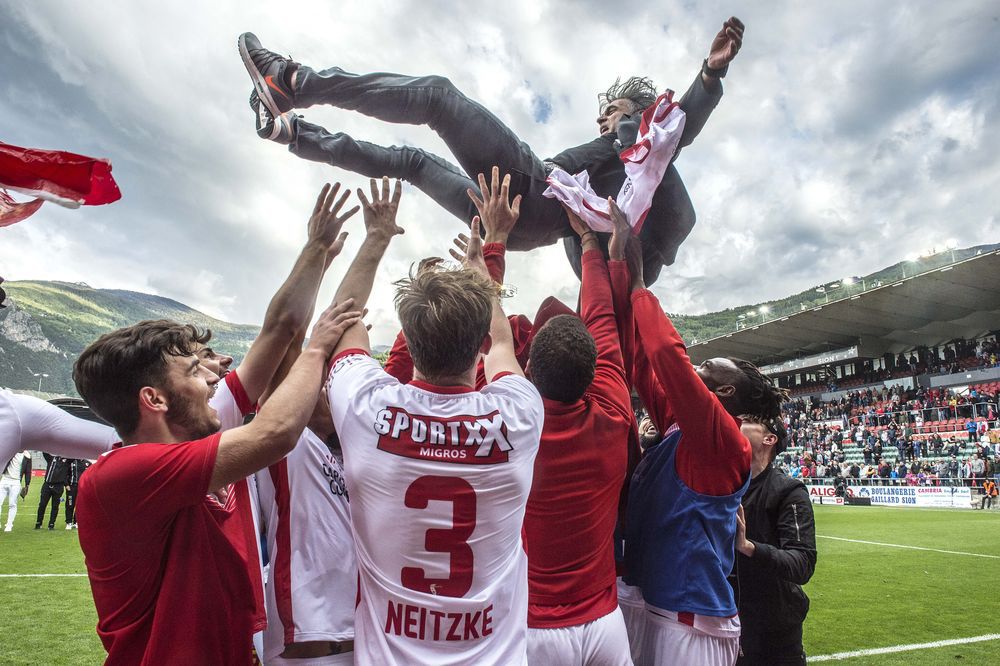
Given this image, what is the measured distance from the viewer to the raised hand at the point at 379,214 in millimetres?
2336

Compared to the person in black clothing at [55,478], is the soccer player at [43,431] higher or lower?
higher

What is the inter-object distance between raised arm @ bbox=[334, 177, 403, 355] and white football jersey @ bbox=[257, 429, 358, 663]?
1.42 feet

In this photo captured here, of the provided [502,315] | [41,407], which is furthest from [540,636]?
[41,407]

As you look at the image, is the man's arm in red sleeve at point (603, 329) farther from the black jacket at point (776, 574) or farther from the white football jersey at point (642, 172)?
the black jacket at point (776, 574)

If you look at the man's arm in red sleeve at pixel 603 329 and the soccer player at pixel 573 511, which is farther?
the man's arm in red sleeve at pixel 603 329

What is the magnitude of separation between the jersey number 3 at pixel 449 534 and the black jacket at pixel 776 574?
1.70 meters

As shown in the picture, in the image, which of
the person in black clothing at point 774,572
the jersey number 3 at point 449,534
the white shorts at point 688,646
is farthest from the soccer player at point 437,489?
the person in black clothing at point 774,572

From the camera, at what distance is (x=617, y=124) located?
3.63 meters

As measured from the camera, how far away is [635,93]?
380 centimetres

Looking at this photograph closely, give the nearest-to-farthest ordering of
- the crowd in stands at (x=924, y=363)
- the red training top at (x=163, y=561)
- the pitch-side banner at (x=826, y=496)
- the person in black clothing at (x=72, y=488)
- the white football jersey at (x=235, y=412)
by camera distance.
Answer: the red training top at (x=163, y=561), the white football jersey at (x=235, y=412), the person in black clothing at (x=72, y=488), the pitch-side banner at (x=826, y=496), the crowd in stands at (x=924, y=363)

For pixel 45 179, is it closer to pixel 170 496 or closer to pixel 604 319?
pixel 170 496

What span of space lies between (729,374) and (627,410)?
576 mm

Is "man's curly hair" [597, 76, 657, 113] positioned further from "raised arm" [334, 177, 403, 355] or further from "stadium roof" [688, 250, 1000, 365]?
"stadium roof" [688, 250, 1000, 365]

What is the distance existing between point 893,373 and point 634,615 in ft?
120
